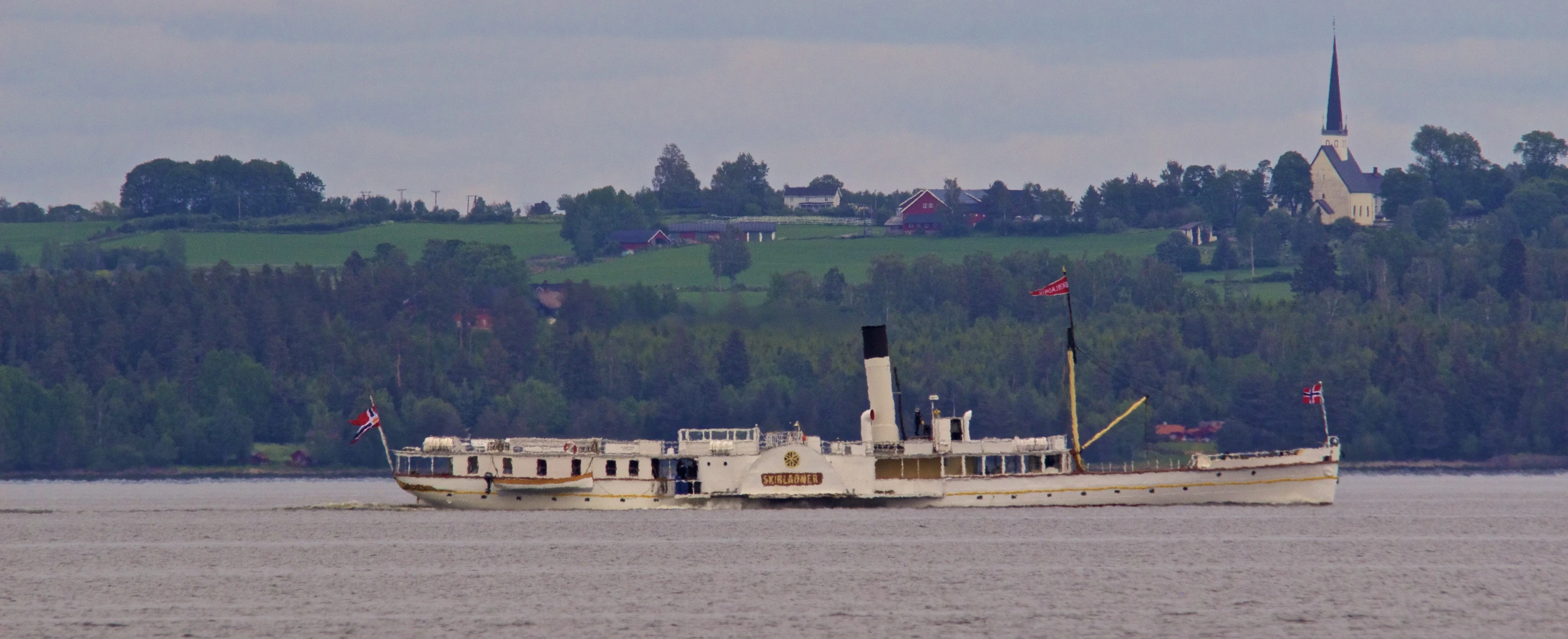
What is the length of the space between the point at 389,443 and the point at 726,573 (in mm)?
106745

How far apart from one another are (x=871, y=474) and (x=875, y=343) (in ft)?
17.2

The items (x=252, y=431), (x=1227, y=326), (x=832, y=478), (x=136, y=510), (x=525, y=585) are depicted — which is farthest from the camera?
(x=1227, y=326)

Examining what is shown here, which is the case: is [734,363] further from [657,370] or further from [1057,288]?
[1057,288]

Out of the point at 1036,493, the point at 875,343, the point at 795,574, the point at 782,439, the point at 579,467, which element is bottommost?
the point at 795,574

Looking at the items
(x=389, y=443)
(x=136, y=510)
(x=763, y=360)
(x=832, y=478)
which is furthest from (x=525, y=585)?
(x=389, y=443)

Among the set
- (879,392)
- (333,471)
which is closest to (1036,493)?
(879,392)

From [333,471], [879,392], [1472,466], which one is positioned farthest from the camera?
[333,471]

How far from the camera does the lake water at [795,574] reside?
55.7 m

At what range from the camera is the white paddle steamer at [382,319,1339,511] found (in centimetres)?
8344

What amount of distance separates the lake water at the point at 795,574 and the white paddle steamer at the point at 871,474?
1136 millimetres

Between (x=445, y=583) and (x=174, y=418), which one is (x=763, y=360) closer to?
(x=174, y=418)

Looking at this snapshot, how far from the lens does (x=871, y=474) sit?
8369 cm

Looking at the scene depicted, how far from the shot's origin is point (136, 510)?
102938 millimetres

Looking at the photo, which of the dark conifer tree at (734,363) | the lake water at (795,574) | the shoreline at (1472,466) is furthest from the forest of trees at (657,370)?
the lake water at (795,574)
